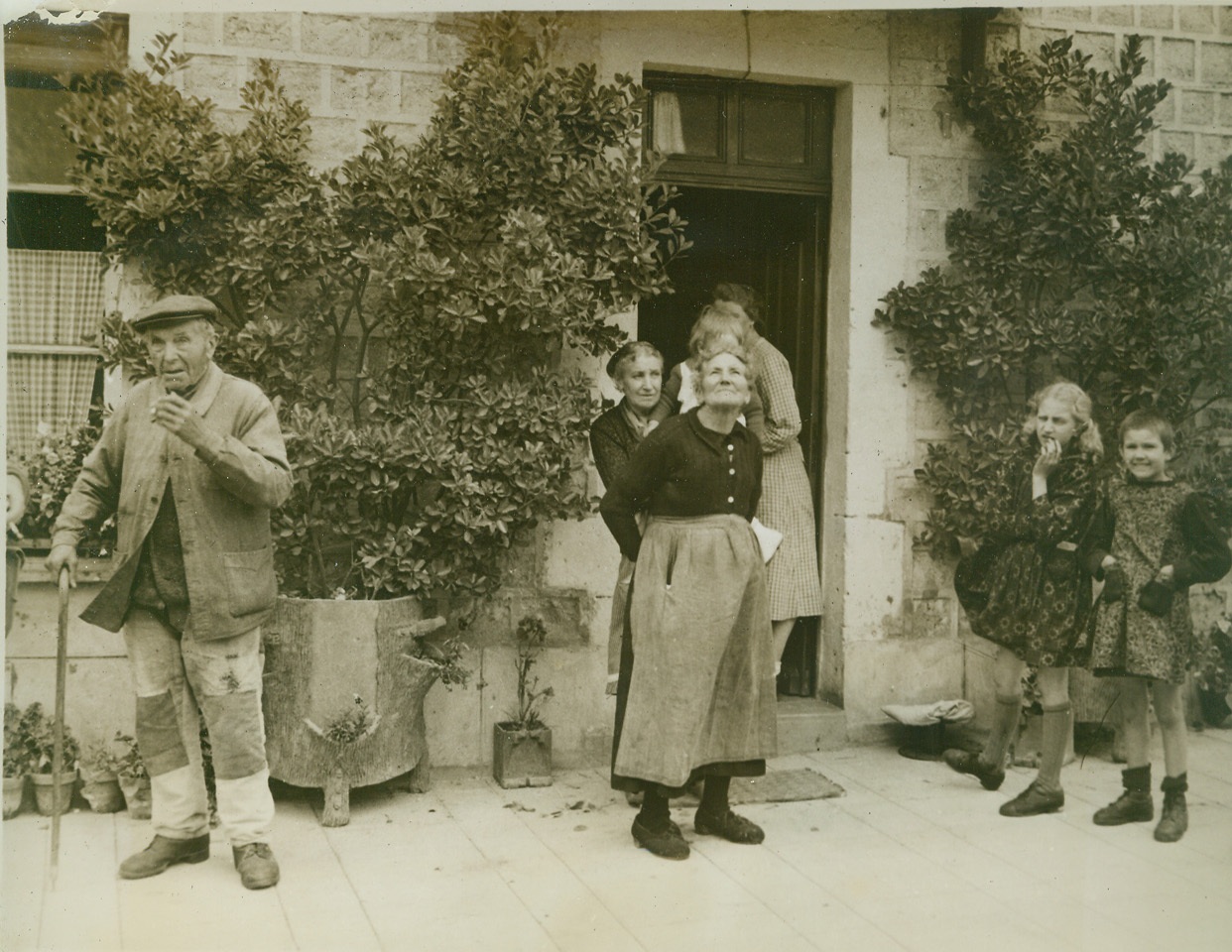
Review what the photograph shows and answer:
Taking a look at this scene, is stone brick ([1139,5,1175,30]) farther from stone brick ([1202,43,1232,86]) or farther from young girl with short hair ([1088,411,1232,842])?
young girl with short hair ([1088,411,1232,842])

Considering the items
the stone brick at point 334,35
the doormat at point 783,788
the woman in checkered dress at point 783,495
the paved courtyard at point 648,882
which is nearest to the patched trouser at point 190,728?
the paved courtyard at point 648,882

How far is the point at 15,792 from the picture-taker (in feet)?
14.3

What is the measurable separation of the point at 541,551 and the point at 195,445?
2010mm

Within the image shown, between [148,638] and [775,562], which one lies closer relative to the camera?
[148,638]

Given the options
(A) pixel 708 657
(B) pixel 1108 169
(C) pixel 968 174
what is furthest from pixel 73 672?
(B) pixel 1108 169

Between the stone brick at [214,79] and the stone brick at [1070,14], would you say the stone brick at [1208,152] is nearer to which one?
the stone brick at [1070,14]

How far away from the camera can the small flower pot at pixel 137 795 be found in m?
4.46

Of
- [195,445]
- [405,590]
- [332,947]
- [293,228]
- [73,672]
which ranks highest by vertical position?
[293,228]

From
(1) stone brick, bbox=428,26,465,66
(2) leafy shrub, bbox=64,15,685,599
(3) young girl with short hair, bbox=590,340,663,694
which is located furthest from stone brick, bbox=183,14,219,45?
(3) young girl with short hair, bbox=590,340,663,694

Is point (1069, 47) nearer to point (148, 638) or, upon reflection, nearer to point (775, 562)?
point (775, 562)

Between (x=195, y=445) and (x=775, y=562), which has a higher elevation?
(x=195, y=445)

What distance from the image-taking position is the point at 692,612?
13.8 feet

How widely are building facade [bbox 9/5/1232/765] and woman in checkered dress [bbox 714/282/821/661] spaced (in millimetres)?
547

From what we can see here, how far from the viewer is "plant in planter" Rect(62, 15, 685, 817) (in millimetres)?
4578
